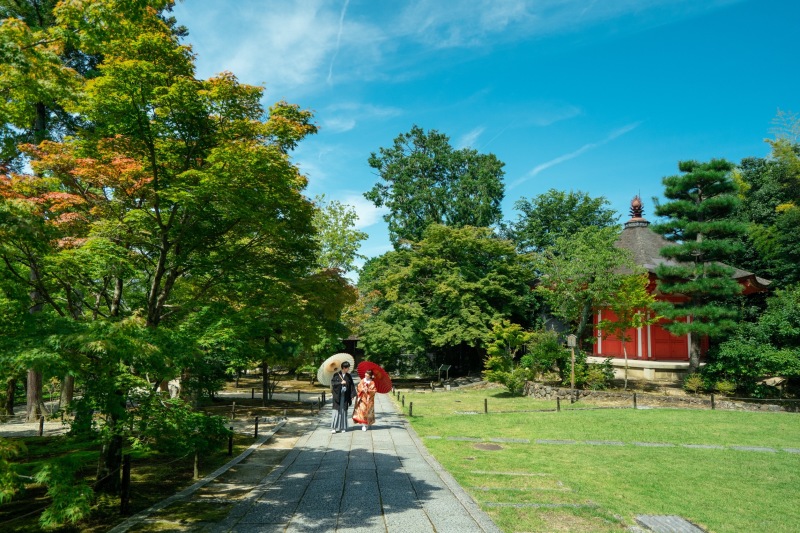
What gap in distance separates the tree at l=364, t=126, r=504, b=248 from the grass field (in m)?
21.0

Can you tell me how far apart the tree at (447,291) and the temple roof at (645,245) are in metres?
6.25

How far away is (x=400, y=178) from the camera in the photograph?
38.2 m

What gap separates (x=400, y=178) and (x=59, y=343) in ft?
113

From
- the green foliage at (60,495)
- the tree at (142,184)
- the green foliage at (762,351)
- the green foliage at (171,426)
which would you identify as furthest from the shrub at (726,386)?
the green foliage at (60,495)

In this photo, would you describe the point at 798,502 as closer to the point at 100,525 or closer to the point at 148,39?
the point at 100,525

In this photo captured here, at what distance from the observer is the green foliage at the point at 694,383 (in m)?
19.7

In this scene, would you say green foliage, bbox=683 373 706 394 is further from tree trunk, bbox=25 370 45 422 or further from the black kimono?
tree trunk, bbox=25 370 45 422

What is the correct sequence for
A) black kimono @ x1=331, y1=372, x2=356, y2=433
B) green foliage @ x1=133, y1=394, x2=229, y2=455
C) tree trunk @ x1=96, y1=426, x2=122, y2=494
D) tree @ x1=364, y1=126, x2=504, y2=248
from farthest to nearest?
tree @ x1=364, y1=126, x2=504, y2=248 → black kimono @ x1=331, y1=372, x2=356, y2=433 → tree trunk @ x1=96, y1=426, x2=122, y2=494 → green foliage @ x1=133, y1=394, x2=229, y2=455

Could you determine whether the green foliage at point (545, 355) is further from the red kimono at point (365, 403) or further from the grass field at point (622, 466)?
the red kimono at point (365, 403)

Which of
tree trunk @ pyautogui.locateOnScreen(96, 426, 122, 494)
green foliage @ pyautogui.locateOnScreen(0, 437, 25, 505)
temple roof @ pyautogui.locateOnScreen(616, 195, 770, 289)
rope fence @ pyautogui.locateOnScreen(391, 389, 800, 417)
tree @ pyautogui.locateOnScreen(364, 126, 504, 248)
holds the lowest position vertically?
rope fence @ pyautogui.locateOnScreen(391, 389, 800, 417)

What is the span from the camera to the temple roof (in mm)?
23825

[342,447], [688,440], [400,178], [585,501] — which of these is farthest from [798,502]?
[400,178]

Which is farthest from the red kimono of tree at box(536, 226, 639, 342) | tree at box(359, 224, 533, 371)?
tree at box(359, 224, 533, 371)

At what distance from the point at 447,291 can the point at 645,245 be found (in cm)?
1217
